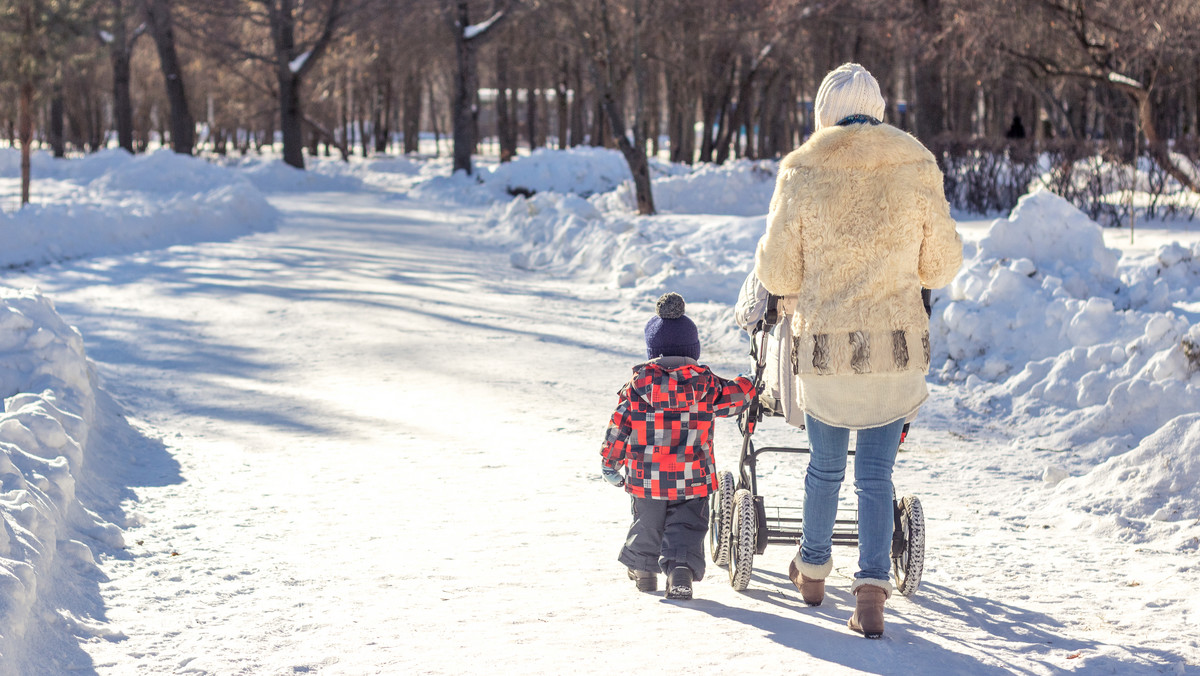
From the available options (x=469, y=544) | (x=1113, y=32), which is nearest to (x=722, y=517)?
(x=469, y=544)

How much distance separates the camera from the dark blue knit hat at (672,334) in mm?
4098

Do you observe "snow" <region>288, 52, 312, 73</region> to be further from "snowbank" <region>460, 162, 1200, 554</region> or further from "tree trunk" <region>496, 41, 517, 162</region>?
"snowbank" <region>460, 162, 1200, 554</region>

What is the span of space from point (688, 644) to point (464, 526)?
1593 mm

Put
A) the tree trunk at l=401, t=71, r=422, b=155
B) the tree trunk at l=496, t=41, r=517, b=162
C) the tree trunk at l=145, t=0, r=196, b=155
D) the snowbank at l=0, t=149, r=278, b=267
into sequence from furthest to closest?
the tree trunk at l=401, t=71, r=422, b=155 < the tree trunk at l=496, t=41, r=517, b=162 < the tree trunk at l=145, t=0, r=196, b=155 < the snowbank at l=0, t=149, r=278, b=267

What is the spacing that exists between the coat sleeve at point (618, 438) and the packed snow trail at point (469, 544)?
1.63ft

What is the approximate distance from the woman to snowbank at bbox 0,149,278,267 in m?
13.0

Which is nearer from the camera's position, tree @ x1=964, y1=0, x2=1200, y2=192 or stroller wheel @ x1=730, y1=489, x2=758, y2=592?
stroller wheel @ x1=730, y1=489, x2=758, y2=592

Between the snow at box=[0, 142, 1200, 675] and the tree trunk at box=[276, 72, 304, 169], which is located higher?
the tree trunk at box=[276, 72, 304, 169]

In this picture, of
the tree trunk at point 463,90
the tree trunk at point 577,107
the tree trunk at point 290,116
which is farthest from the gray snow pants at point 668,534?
the tree trunk at point 577,107

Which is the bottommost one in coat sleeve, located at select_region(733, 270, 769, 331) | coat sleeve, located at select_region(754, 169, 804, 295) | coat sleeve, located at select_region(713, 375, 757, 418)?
coat sleeve, located at select_region(713, 375, 757, 418)

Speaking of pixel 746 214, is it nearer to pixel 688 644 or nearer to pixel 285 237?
pixel 285 237

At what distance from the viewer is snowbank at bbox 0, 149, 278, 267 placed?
15.4 m

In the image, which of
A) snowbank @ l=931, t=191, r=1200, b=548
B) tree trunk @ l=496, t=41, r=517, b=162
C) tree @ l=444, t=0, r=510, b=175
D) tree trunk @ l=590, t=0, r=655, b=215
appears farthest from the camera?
tree trunk @ l=496, t=41, r=517, b=162

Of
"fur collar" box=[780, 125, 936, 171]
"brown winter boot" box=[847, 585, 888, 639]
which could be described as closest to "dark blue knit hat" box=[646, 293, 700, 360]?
"fur collar" box=[780, 125, 936, 171]
